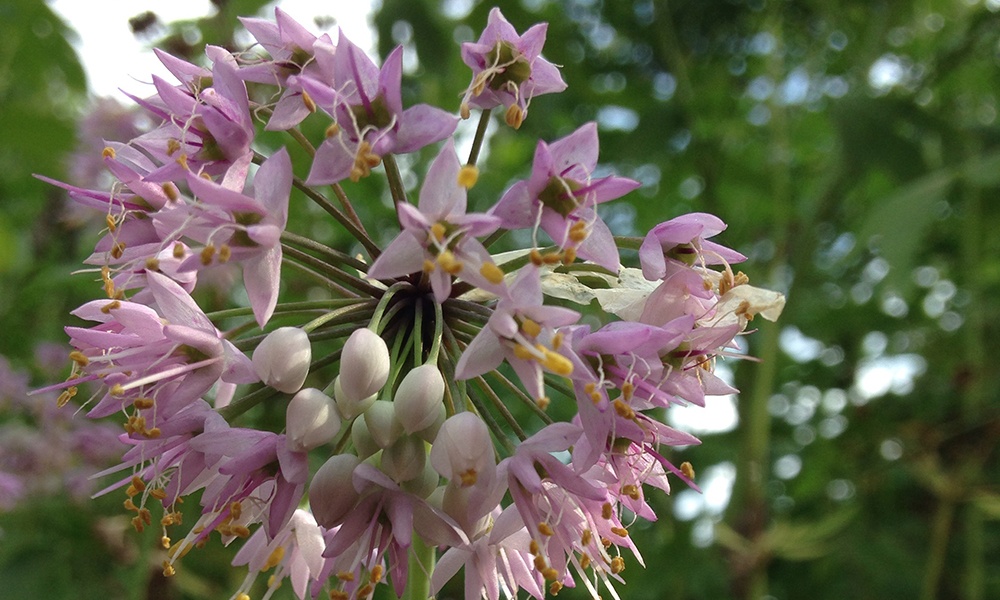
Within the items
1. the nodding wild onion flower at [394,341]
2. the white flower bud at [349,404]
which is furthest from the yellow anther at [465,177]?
the white flower bud at [349,404]

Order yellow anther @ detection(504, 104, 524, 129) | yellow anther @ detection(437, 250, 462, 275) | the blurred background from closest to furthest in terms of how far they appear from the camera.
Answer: yellow anther @ detection(437, 250, 462, 275)
yellow anther @ detection(504, 104, 524, 129)
the blurred background

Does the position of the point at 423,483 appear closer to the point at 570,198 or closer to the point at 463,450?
the point at 463,450

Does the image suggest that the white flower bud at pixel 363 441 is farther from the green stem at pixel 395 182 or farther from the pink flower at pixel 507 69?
the pink flower at pixel 507 69

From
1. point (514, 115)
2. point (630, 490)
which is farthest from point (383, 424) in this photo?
point (514, 115)

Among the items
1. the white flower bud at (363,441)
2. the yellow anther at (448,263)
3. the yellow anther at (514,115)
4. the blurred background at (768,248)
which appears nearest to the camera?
the yellow anther at (448,263)

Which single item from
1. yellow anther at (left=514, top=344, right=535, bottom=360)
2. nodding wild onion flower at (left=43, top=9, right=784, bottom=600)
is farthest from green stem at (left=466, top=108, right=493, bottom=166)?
yellow anther at (left=514, top=344, right=535, bottom=360)

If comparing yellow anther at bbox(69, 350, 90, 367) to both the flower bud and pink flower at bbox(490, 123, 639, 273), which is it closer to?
the flower bud
